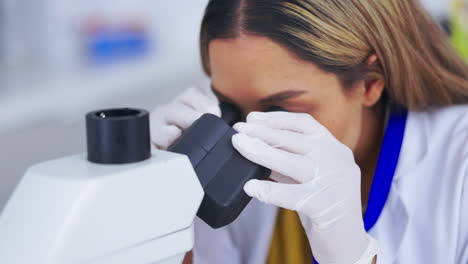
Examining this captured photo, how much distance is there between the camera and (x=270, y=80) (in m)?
0.96

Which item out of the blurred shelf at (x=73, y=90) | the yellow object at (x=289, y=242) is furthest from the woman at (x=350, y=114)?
the blurred shelf at (x=73, y=90)

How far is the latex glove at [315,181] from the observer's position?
2.63 feet

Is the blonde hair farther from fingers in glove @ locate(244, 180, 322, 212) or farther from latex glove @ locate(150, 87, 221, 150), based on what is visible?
fingers in glove @ locate(244, 180, 322, 212)

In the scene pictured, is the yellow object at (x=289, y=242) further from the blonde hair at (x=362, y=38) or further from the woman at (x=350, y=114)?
the blonde hair at (x=362, y=38)

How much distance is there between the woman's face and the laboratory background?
1.03 metres

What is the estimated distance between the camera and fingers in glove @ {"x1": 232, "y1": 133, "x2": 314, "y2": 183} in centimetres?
73

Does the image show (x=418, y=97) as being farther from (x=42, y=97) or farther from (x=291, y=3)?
(x=42, y=97)

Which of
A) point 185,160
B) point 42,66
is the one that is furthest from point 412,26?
point 42,66

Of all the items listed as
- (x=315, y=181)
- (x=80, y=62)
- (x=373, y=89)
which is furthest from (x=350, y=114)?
(x=80, y=62)

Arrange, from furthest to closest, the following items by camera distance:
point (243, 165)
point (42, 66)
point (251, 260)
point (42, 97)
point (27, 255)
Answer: point (42, 66), point (42, 97), point (251, 260), point (243, 165), point (27, 255)

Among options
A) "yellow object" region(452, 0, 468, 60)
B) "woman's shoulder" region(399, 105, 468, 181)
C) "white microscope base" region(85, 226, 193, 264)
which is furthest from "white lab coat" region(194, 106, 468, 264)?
"yellow object" region(452, 0, 468, 60)

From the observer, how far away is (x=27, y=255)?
50 cm

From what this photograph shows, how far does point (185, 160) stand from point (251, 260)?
0.74 metres

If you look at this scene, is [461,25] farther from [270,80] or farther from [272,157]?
[272,157]
